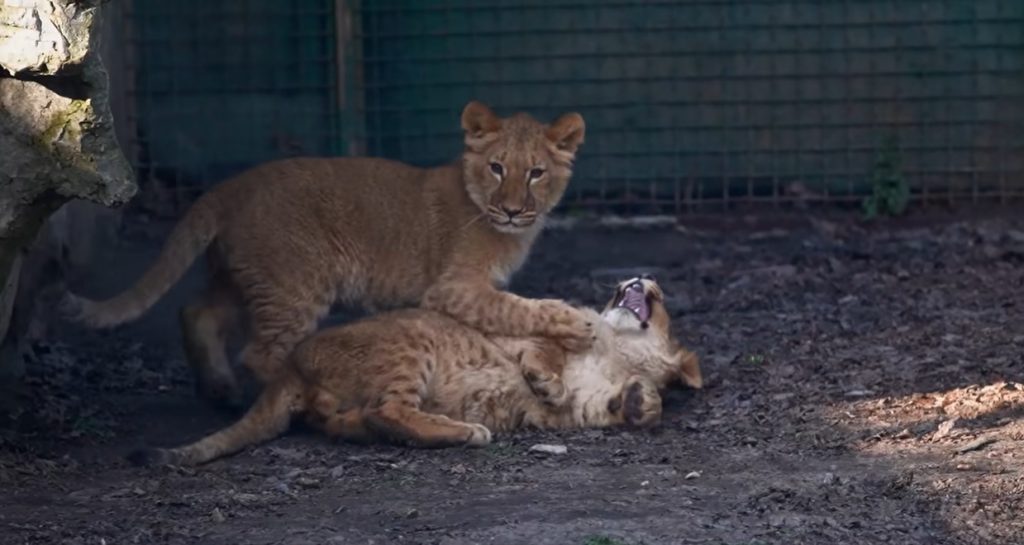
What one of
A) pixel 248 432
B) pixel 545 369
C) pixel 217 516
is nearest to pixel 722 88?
pixel 545 369

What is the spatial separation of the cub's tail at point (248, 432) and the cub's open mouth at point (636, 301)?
1.56m

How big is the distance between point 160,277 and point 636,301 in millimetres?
2090

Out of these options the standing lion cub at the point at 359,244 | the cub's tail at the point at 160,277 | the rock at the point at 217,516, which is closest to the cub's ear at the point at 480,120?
the standing lion cub at the point at 359,244

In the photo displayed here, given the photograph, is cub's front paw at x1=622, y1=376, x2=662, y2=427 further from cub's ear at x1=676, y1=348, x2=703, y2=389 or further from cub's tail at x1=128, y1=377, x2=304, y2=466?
cub's tail at x1=128, y1=377, x2=304, y2=466

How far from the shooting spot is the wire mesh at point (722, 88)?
10.7m

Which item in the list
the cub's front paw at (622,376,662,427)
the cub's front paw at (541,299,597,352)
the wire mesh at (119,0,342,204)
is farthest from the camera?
the wire mesh at (119,0,342,204)

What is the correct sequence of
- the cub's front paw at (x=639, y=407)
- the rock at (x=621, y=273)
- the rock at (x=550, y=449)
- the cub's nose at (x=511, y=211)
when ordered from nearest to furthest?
the rock at (x=550, y=449) < the cub's front paw at (x=639, y=407) < the cub's nose at (x=511, y=211) < the rock at (x=621, y=273)

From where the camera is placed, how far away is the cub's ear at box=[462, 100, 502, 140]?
787 cm

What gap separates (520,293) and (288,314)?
2139 millimetres

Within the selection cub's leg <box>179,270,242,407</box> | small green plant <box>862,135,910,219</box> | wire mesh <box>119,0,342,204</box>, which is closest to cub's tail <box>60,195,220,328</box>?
cub's leg <box>179,270,242,407</box>

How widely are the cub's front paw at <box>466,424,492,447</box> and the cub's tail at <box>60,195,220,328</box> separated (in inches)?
66.7

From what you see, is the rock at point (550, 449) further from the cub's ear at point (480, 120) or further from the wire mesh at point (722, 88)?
the wire mesh at point (722, 88)

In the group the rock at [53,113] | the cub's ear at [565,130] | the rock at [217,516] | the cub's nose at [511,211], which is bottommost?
the rock at [217,516]

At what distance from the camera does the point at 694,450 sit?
256 inches
